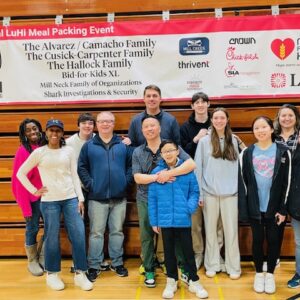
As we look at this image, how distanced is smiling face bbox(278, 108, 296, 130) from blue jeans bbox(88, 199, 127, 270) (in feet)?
5.91

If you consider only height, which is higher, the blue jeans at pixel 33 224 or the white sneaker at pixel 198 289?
the blue jeans at pixel 33 224

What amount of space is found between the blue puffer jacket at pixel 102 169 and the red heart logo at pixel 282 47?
208 centimetres

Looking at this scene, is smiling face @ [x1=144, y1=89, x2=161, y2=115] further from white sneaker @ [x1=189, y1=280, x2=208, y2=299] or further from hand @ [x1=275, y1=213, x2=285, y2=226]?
white sneaker @ [x1=189, y1=280, x2=208, y2=299]

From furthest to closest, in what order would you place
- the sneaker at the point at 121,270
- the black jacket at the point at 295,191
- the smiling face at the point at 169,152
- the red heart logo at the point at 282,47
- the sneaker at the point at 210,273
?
1. the red heart logo at the point at 282,47
2. the sneaker at the point at 121,270
3. the sneaker at the point at 210,273
4. the black jacket at the point at 295,191
5. the smiling face at the point at 169,152

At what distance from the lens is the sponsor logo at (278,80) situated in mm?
4484

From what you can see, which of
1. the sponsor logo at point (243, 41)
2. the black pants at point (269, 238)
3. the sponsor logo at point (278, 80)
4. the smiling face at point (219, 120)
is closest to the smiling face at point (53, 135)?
the smiling face at point (219, 120)

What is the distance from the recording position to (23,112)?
15.7ft

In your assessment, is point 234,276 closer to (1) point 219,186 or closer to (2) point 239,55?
(1) point 219,186

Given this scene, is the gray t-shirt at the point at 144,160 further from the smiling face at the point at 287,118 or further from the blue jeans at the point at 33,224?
the blue jeans at the point at 33,224

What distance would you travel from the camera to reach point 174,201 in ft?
11.3

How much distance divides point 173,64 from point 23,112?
1.89 m

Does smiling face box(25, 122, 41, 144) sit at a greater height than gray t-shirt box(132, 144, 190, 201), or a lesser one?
greater

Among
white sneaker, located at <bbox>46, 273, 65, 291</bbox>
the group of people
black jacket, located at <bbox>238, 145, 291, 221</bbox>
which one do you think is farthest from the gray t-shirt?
white sneaker, located at <bbox>46, 273, 65, 291</bbox>

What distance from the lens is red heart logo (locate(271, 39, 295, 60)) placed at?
4.44 meters
